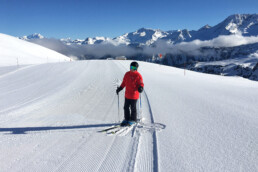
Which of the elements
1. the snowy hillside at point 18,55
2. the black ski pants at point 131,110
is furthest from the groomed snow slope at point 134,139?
the snowy hillside at point 18,55

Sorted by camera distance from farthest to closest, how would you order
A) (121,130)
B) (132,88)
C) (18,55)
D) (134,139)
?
1. (18,55)
2. (132,88)
3. (121,130)
4. (134,139)

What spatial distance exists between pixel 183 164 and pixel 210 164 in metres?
0.47

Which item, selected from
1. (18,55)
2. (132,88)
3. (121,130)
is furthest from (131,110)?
(18,55)

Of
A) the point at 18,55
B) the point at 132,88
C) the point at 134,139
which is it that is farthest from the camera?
the point at 18,55

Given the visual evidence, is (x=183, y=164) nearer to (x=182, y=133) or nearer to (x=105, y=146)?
(x=182, y=133)

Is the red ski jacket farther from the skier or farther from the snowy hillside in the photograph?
the snowy hillside

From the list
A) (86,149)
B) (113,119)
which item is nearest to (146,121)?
(113,119)

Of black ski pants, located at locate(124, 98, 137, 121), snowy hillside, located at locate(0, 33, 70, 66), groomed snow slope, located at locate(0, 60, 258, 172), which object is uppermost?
snowy hillside, located at locate(0, 33, 70, 66)

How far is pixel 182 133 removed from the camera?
429cm

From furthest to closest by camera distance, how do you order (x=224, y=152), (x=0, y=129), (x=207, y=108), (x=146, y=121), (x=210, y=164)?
(x=207, y=108) < (x=146, y=121) < (x=0, y=129) < (x=224, y=152) < (x=210, y=164)

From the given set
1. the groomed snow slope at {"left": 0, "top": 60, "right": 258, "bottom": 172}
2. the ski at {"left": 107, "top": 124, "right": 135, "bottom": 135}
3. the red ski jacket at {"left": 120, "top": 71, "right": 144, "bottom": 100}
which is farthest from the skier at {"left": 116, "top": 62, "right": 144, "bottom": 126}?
the groomed snow slope at {"left": 0, "top": 60, "right": 258, "bottom": 172}

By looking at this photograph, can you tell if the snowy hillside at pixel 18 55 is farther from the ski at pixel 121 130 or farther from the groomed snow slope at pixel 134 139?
the ski at pixel 121 130

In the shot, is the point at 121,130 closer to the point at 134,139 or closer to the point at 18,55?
the point at 134,139

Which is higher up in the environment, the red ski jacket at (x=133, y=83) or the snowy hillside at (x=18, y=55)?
the snowy hillside at (x=18, y=55)
